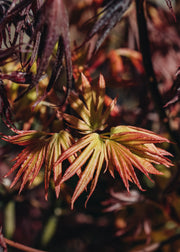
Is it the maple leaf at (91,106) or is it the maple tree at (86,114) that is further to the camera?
Answer: the maple leaf at (91,106)

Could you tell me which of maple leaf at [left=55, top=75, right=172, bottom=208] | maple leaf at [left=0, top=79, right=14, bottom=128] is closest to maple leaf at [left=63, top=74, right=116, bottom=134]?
maple leaf at [left=55, top=75, right=172, bottom=208]

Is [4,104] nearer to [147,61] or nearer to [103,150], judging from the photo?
[103,150]

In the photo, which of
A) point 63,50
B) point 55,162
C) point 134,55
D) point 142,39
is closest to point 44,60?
point 63,50

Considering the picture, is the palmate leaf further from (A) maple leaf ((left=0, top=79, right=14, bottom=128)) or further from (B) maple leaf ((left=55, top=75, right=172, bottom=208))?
(A) maple leaf ((left=0, top=79, right=14, bottom=128))

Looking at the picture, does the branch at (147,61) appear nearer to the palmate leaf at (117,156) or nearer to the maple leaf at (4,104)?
the palmate leaf at (117,156)

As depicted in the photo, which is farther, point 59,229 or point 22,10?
point 59,229

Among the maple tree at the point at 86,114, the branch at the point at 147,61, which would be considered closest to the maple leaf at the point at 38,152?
the maple tree at the point at 86,114

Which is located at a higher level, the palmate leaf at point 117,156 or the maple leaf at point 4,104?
the maple leaf at point 4,104

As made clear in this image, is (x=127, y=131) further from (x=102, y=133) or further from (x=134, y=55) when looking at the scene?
(x=134, y=55)

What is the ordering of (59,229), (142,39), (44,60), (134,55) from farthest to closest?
(59,229) < (134,55) < (142,39) < (44,60)
